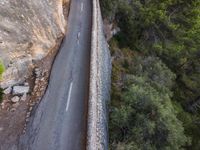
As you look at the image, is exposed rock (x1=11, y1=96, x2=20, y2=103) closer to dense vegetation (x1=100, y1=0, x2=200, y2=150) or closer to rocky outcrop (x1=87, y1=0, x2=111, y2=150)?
rocky outcrop (x1=87, y1=0, x2=111, y2=150)

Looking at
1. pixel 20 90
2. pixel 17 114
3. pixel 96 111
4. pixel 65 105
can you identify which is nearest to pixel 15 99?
pixel 20 90

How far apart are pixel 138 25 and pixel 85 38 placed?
1191 centimetres

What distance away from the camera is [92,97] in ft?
50.0

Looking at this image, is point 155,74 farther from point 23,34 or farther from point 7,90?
point 7,90

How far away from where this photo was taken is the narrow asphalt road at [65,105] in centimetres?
1356

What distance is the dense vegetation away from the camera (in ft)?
55.2

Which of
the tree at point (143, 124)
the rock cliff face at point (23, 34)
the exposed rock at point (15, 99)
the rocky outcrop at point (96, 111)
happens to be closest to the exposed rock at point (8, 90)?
the rock cliff face at point (23, 34)

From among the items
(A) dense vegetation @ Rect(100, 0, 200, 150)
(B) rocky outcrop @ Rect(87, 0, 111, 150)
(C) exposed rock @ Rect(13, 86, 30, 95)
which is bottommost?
(A) dense vegetation @ Rect(100, 0, 200, 150)

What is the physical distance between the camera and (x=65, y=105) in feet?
51.2

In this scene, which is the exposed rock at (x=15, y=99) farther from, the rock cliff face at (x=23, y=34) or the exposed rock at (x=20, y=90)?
the rock cliff face at (x=23, y=34)

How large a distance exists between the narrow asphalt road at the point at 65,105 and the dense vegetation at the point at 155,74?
270 centimetres

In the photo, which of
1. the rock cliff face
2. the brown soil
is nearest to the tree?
the brown soil

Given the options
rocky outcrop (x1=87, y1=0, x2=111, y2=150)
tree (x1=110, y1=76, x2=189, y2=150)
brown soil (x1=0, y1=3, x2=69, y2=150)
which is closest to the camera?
rocky outcrop (x1=87, y1=0, x2=111, y2=150)

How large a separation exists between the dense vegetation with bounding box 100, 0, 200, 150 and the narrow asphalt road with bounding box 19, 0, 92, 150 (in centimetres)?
270
